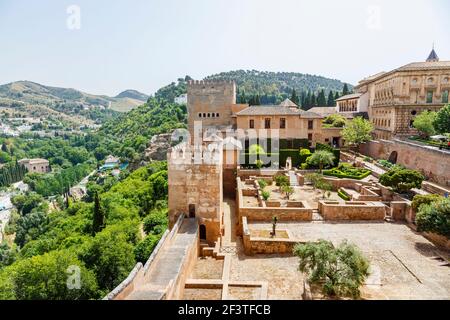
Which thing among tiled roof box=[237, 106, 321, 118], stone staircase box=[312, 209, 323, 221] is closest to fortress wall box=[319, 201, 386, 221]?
stone staircase box=[312, 209, 323, 221]

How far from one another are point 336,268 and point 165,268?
214 inches

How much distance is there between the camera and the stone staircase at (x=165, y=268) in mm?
8250

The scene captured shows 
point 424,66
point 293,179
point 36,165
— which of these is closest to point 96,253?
point 293,179

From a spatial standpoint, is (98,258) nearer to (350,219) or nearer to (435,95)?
(350,219)

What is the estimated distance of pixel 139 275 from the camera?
8.69 meters

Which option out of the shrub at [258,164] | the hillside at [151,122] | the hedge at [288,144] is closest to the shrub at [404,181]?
the shrub at [258,164]

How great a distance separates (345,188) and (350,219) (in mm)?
6543

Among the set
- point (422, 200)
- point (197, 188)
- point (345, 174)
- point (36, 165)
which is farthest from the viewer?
point (36, 165)

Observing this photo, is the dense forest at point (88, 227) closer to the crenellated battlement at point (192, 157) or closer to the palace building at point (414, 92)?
the crenellated battlement at point (192, 157)

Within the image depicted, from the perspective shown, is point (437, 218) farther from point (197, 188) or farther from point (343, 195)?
point (197, 188)

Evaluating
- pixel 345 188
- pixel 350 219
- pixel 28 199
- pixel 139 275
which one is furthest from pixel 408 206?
pixel 28 199

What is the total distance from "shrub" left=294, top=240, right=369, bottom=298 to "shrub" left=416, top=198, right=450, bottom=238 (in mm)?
6471

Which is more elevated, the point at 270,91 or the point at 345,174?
the point at 270,91

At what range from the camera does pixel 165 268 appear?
9773mm
